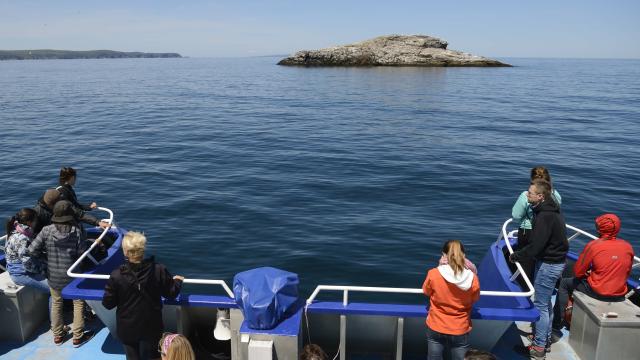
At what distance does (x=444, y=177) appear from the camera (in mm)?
22453

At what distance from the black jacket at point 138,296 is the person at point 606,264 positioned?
596cm

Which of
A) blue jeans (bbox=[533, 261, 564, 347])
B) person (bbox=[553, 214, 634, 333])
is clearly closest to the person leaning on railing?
blue jeans (bbox=[533, 261, 564, 347])

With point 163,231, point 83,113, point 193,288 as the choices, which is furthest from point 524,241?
point 83,113

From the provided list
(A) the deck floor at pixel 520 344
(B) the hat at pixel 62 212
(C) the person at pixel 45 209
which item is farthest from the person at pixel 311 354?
(C) the person at pixel 45 209

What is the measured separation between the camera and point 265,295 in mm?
5879

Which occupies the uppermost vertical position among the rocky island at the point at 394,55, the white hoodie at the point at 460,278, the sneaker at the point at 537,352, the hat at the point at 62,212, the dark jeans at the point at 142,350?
the rocky island at the point at 394,55

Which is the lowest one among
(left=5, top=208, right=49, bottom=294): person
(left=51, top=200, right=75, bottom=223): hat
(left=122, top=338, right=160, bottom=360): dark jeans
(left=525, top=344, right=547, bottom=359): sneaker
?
(left=525, top=344, right=547, bottom=359): sneaker

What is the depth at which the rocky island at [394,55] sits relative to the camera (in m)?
127

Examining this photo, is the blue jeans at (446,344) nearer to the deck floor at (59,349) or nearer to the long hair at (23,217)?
the deck floor at (59,349)

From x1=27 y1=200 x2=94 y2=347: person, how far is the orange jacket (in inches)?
205

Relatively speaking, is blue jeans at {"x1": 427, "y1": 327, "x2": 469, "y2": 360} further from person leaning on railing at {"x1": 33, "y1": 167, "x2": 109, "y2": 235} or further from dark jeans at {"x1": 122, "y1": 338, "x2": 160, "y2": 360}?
person leaning on railing at {"x1": 33, "y1": 167, "x2": 109, "y2": 235}

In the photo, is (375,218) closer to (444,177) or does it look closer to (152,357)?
(444,177)

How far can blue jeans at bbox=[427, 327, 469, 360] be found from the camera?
590 centimetres

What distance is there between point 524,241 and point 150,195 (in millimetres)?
15533
